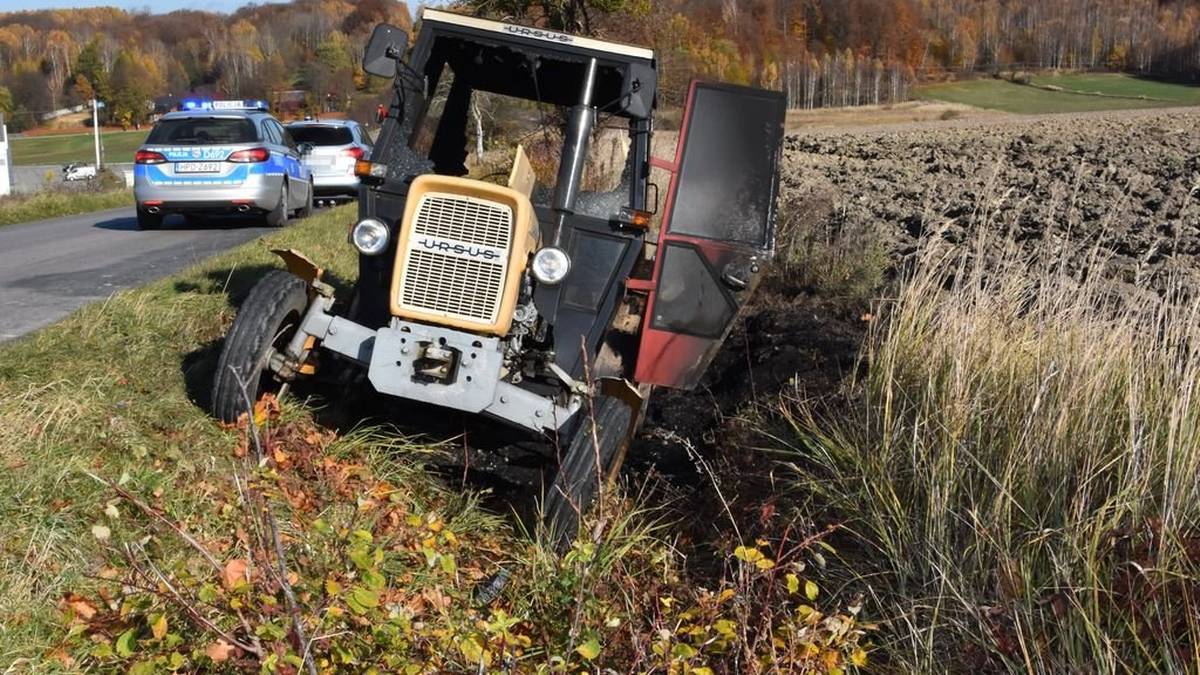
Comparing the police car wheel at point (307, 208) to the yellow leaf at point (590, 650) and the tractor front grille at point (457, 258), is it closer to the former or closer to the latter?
the tractor front grille at point (457, 258)

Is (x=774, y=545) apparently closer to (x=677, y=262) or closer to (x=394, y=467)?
(x=394, y=467)

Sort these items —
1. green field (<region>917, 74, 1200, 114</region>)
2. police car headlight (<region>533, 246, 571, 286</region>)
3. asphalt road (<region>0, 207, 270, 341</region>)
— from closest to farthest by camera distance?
police car headlight (<region>533, 246, 571, 286</region>), asphalt road (<region>0, 207, 270, 341</region>), green field (<region>917, 74, 1200, 114</region>)

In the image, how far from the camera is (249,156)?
15.0 metres

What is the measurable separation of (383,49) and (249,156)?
944cm

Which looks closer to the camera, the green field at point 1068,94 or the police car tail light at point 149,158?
the police car tail light at point 149,158

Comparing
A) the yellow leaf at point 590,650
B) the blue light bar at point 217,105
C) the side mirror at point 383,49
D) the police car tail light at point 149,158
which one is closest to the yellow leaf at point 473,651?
the yellow leaf at point 590,650

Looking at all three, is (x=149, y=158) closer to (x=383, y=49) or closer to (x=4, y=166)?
(x=383, y=49)

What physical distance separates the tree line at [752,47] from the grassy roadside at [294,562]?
36089mm

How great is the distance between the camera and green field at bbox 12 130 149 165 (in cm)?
8144

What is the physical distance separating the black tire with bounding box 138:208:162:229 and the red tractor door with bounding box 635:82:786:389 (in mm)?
Answer: 10120

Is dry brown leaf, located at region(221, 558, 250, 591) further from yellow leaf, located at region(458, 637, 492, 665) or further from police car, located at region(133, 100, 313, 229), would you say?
police car, located at region(133, 100, 313, 229)

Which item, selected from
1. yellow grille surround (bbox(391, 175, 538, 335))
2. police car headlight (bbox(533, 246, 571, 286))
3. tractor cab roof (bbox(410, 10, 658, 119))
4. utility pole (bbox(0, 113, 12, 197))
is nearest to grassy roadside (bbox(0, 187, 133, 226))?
utility pole (bbox(0, 113, 12, 197))

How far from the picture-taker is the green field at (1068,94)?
65.8 meters

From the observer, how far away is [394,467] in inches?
239
